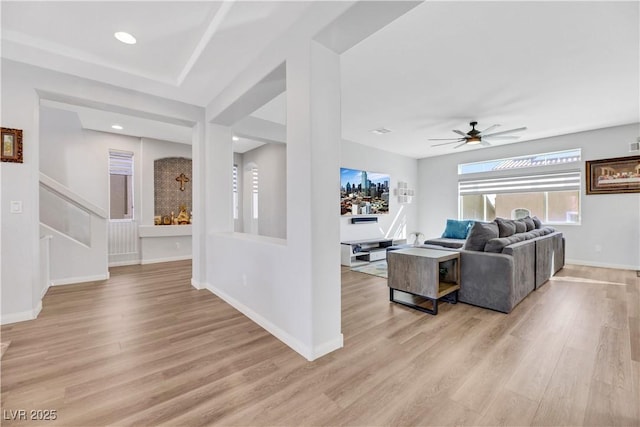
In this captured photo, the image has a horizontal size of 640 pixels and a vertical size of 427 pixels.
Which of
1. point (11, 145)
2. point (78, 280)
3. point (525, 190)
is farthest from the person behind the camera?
point (525, 190)

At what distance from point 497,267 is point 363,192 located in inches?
152

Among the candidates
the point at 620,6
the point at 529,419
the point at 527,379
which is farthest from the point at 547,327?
the point at 620,6

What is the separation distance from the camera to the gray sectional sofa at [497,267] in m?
2.93

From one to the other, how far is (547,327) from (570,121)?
421 cm

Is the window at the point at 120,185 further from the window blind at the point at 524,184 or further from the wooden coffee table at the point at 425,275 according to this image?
the window blind at the point at 524,184

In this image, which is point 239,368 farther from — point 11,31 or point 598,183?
point 598,183

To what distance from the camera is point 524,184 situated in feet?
20.3

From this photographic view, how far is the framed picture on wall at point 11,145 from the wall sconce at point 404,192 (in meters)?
6.97

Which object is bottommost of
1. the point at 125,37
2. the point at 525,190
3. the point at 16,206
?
the point at 16,206

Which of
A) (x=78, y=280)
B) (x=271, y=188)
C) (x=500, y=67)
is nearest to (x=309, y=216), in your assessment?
(x=500, y=67)

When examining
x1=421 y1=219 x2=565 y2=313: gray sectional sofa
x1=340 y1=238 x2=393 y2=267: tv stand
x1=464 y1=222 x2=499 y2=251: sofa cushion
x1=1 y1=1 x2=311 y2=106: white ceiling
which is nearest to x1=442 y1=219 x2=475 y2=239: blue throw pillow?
x1=340 y1=238 x2=393 y2=267: tv stand

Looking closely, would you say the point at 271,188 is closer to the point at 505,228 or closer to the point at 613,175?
the point at 505,228

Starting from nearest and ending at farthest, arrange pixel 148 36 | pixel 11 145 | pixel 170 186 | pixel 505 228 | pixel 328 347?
pixel 328 347 < pixel 148 36 < pixel 11 145 < pixel 505 228 < pixel 170 186

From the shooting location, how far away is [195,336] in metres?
2.41
